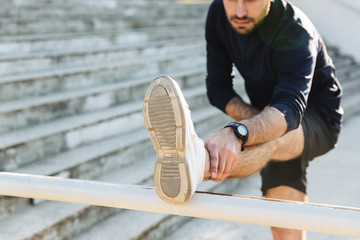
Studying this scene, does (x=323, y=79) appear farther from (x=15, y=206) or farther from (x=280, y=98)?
(x=15, y=206)

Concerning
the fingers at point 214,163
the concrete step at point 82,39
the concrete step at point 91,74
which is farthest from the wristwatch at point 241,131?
the concrete step at point 82,39

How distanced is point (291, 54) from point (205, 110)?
197 cm

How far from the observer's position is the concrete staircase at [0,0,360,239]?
2209mm

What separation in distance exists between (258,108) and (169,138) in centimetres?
103

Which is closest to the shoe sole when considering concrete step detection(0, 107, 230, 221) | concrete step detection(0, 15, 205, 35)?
concrete step detection(0, 107, 230, 221)

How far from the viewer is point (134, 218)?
2344 millimetres

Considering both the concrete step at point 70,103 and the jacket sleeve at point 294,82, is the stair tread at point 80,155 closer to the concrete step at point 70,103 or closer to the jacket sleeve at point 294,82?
the concrete step at point 70,103

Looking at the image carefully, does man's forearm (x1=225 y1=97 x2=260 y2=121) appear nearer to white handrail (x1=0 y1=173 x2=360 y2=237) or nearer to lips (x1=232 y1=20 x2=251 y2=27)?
lips (x1=232 y1=20 x2=251 y2=27)

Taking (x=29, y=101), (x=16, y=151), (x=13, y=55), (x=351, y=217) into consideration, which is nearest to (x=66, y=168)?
(x=16, y=151)

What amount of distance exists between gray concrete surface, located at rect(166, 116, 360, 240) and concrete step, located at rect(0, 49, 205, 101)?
4.53 ft

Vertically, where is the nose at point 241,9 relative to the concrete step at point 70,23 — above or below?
above

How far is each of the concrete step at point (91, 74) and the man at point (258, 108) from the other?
128 centimetres

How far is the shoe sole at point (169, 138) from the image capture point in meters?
1.23

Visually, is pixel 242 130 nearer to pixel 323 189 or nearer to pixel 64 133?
pixel 64 133
